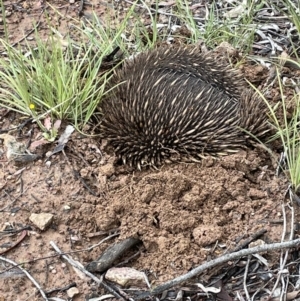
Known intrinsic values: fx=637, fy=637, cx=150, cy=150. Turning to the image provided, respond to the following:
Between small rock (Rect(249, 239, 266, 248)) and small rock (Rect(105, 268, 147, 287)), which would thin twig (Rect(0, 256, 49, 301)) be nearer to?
small rock (Rect(105, 268, 147, 287))

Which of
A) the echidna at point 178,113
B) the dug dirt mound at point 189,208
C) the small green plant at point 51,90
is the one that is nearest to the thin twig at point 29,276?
the dug dirt mound at point 189,208

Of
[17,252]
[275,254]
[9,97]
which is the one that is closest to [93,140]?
[9,97]

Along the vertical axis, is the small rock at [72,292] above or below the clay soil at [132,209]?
below

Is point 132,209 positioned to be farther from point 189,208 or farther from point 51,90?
point 51,90

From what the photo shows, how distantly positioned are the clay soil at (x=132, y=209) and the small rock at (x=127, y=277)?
5 centimetres

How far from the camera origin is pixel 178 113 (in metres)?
3.05

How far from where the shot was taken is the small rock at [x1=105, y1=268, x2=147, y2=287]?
2.47 meters

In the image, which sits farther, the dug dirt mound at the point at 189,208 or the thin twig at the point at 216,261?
the dug dirt mound at the point at 189,208

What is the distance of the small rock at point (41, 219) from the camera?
2648 millimetres

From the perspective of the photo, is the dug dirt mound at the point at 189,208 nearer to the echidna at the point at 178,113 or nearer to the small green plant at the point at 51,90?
the echidna at the point at 178,113

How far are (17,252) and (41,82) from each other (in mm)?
819

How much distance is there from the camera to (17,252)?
2.60 metres

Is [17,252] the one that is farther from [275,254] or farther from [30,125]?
[275,254]

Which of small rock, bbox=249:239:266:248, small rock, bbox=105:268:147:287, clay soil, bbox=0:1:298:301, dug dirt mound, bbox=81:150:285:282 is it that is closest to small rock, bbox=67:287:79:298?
clay soil, bbox=0:1:298:301
